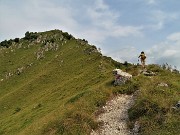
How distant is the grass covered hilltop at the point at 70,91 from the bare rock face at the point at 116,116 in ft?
2.56

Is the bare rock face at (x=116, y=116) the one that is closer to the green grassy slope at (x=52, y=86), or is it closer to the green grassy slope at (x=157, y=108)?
the green grassy slope at (x=52, y=86)

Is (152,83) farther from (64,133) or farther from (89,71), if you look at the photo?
(89,71)

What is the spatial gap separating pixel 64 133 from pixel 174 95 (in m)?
11.6

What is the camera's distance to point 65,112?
3981cm

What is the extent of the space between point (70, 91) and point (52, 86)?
13.7 meters

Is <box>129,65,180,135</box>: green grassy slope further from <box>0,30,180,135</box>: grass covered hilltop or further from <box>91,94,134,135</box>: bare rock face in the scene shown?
<box>91,94,134,135</box>: bare rock face

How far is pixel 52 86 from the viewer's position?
224 feet

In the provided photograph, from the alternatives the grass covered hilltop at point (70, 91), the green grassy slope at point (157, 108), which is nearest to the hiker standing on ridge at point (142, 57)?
the grass covered hilltop at point (70, 91)

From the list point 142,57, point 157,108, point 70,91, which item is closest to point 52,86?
point 70,91

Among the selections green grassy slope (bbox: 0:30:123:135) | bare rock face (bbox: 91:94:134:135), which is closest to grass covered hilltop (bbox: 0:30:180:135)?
green grassy slope (bbox: 0:30:123:135)

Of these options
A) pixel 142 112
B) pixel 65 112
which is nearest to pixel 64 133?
pixel 65 112

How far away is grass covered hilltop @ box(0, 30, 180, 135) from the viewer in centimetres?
3466

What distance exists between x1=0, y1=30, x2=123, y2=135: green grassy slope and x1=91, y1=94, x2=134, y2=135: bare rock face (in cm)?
109

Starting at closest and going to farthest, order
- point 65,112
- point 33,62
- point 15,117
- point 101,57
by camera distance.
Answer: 1. point 65,112
2. point 15,117
3. point 101,57
4. point 33,62
